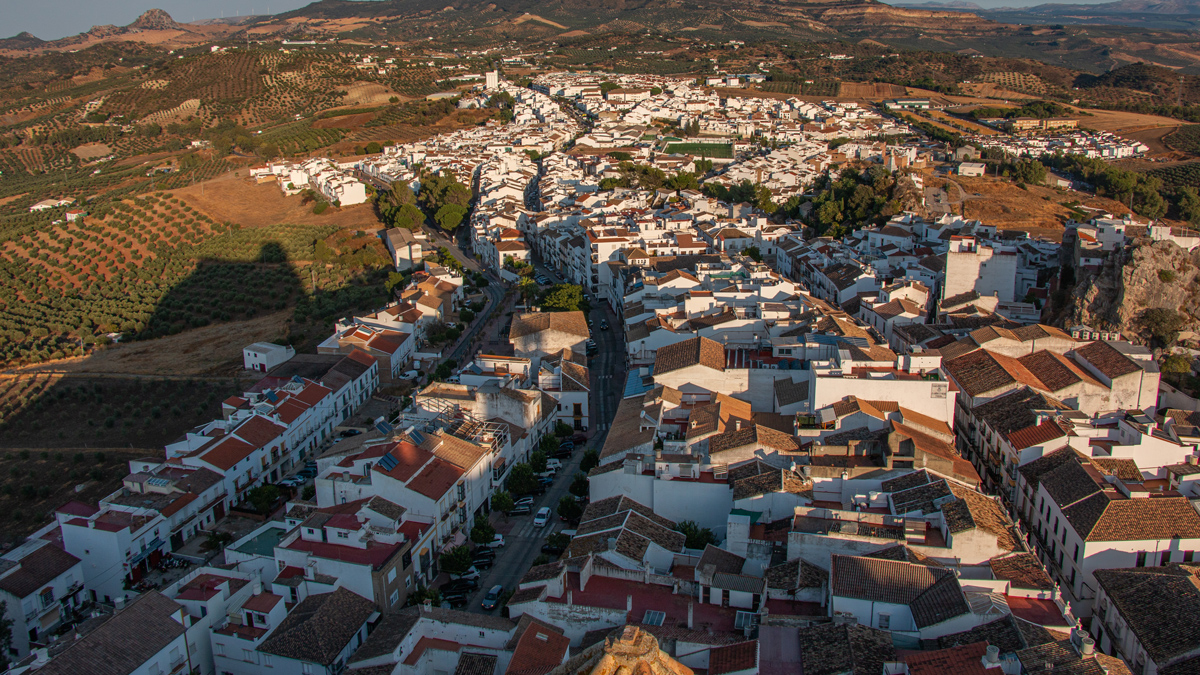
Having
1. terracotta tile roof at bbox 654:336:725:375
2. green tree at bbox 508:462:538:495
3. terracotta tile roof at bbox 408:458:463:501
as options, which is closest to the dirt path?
green tree at bbox 508:462:538:495

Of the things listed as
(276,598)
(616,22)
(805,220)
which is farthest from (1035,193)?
(616,22)

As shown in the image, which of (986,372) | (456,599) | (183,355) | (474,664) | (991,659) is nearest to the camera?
(991,659)

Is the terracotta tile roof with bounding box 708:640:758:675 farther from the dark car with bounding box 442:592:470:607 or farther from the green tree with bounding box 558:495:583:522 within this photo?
the green tree with bounding box 558:495:583:522

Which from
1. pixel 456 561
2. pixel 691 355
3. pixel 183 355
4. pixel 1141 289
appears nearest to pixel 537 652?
pixel 456 561

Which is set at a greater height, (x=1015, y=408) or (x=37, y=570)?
(x=1015, y=408)

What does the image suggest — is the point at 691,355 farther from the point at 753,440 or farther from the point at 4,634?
the point at 4,634
